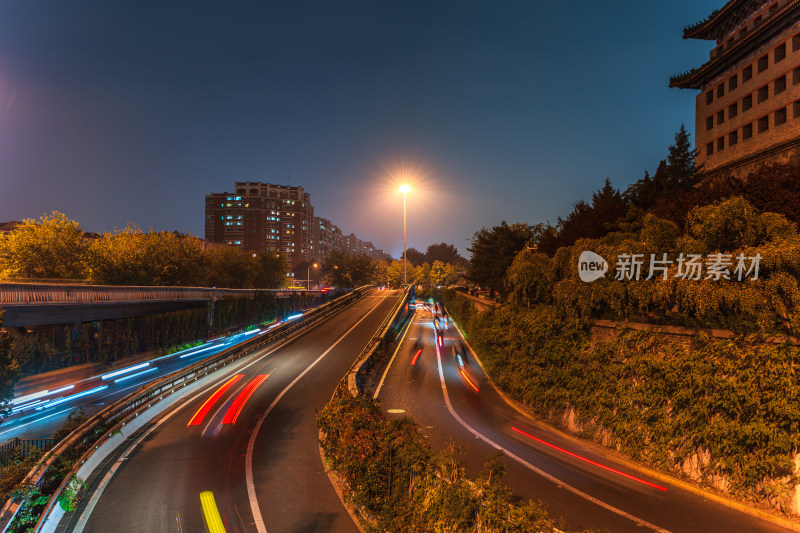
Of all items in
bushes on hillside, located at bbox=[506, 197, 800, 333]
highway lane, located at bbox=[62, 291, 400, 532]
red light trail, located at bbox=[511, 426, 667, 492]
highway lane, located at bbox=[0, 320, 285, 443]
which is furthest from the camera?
highway lane, located at bbox=[0, 320, 285, 443]

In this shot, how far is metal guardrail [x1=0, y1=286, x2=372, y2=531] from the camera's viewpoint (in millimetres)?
10141

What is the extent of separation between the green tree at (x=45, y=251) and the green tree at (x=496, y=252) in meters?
42.3

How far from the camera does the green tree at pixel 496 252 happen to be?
44.1 meters

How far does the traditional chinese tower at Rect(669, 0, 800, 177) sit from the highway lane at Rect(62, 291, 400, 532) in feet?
121

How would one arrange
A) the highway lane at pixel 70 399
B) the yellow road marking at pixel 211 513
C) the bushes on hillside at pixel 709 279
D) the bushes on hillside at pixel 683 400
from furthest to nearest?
the highway lane at pixel 70 399 < the bushes on hillside at pixel 709 279 < the bushes on hillside at pixel 683 400 < the yellow road marking at pixel 211 513

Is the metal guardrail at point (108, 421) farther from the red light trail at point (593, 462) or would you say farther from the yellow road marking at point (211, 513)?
the red light trail at point (593, 462)

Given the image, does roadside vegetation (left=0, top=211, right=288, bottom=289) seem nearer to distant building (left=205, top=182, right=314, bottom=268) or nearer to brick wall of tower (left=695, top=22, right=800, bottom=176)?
brick wall of tower (left=695, top=22, right=800, bottom=176)

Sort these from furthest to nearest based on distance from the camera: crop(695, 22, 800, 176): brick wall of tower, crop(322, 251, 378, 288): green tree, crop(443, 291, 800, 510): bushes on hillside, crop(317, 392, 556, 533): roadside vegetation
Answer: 1. crop(322, 251, 378, 288): green tree
2. crop(695, 22, 800, 176): brick wall of tower
3. crop(443, 291, 800, 510): bushes on hillside
4. crop(317, 392, 556, 533): roadside vegetation

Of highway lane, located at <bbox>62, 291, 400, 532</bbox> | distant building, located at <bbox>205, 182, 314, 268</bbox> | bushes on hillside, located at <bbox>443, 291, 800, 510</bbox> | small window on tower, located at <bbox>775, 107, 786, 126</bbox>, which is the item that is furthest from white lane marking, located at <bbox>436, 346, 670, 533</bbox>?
distant building, located at <bbox>205, 182, 314, 268</bbox>

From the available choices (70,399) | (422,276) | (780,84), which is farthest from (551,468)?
(422,276)

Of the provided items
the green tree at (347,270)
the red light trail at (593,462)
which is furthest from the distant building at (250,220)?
the red light trail at (593,462)

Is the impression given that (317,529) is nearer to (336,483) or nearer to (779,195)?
(336,483)

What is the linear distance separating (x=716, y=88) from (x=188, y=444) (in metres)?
51.1

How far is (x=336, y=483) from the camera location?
494 inches
